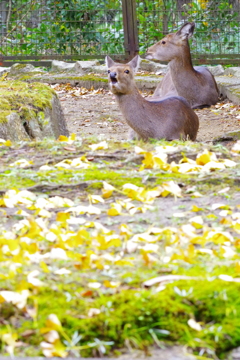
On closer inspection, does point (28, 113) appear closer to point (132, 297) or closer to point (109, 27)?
point (132, 297)

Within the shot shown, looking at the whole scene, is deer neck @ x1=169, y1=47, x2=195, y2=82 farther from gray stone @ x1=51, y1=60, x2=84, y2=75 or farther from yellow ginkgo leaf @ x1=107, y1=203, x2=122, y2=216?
yellow ginkgo leaf @ x1=107, y1=203, x2=122, y2=216

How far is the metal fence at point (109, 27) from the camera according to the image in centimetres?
1256

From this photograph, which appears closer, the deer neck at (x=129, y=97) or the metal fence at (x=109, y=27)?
the deer neck at (x=129, y=97)

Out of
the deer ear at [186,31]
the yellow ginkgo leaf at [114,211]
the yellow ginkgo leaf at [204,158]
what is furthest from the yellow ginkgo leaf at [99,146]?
the deer ear at [186,31]

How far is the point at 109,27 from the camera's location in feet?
42.4

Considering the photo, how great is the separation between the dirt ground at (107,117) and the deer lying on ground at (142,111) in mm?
776

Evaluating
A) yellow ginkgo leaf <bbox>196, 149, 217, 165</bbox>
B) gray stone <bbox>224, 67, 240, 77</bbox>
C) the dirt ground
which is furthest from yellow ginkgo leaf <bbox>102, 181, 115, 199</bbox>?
gray stone <bbox>224, 67, 240, 77</bbox>

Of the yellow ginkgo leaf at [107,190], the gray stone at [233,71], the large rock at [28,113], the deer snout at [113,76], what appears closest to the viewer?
the yellow ginkgo leaf at [107,190]

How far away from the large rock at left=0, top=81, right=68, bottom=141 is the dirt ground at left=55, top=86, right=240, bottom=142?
132cm

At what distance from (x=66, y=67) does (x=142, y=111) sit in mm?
6792

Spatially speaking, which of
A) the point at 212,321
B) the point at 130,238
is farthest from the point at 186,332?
the point at 130,238

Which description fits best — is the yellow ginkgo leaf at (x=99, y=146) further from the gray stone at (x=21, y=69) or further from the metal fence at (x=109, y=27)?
the gray stone at (x=21, y=69)

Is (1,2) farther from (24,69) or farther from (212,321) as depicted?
(212,321)

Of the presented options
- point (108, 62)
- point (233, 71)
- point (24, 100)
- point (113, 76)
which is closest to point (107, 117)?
point (108, 62)
